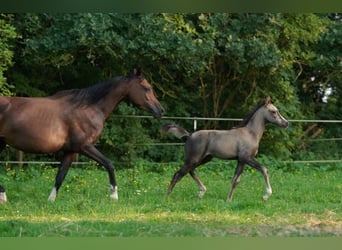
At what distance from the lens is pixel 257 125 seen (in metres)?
8.48

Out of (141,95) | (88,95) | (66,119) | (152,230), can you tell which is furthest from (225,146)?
(152,230)

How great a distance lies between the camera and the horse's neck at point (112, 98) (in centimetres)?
826

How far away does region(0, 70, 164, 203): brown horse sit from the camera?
25.7 ft

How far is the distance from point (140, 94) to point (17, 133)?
1884 mm

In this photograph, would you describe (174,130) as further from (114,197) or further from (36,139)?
(36,139)

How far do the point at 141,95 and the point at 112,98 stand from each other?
1.51 feet

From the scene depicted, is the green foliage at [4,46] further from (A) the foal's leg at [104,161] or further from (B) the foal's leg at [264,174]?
(B) the foal's leg at [264,174]

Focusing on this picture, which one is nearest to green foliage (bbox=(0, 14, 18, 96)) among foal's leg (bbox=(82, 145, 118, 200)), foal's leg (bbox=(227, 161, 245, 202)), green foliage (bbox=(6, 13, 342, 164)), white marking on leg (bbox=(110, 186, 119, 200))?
green foliage (bbox=(6, 13, 342, 164))

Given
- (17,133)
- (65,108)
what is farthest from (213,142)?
(17,133)

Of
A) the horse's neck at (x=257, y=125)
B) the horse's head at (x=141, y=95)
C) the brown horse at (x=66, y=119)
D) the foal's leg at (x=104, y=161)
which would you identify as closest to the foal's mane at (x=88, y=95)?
the brown horse at (x=66, y=119)

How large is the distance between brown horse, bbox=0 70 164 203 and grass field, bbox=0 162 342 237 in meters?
0.67

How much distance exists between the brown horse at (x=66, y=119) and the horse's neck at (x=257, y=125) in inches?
55.8

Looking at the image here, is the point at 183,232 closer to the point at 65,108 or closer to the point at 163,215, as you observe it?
the point at 163,215

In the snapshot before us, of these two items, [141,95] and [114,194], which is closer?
[114,194]
